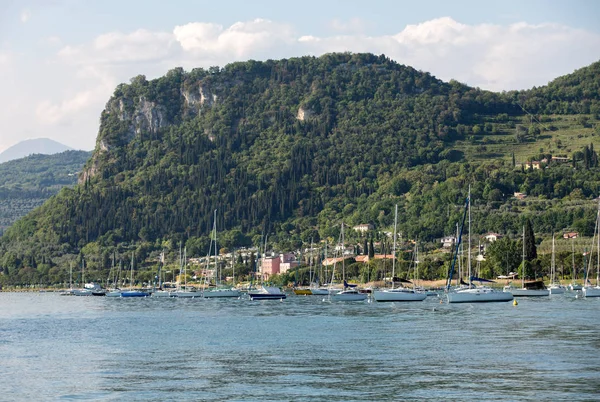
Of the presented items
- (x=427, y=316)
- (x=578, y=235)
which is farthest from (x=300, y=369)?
(x=578, y=235)

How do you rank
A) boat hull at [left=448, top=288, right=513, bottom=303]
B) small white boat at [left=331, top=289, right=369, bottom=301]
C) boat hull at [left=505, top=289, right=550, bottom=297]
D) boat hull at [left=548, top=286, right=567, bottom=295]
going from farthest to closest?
boat hull at [left=548, top=286, right=567, bottom=295]
small white boat at [left=331, top=289, right=369, bottom=301]
boat hull at [left=505, top=289, right=550, bottom=297]
boat hull at [left=448, top=288, right=513, bottom=303]

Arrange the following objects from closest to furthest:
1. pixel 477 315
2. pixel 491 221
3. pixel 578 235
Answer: pixel 477 315 → pixel 578 235 → pixel 491 221

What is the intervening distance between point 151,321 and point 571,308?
34.9m

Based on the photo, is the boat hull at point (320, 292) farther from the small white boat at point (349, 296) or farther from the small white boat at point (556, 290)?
the small white boat at point (556, 290)

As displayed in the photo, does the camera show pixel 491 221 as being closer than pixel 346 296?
No

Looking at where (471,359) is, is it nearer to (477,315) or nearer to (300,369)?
(300,369)

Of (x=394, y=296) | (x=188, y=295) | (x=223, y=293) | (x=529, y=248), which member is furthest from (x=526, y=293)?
(x=188, y=295)

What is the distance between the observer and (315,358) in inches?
1918

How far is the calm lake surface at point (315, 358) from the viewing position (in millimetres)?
38156

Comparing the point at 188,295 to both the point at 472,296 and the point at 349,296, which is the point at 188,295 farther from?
the point at 472,296

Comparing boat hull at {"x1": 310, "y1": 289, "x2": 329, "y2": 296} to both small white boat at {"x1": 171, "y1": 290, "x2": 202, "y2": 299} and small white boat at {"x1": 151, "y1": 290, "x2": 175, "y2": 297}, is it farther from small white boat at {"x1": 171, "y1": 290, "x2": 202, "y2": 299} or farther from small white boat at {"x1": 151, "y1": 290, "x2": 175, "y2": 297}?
small white boat at {"x1": 151, "y1": 290, "x2": 175, "y2": 297}

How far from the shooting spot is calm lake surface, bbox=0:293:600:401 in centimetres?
3816

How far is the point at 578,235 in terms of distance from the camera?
16938 cm

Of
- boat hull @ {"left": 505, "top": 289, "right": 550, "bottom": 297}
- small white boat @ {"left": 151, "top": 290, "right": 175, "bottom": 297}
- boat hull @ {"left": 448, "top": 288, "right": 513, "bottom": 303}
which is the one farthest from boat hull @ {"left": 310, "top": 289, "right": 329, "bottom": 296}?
boat hull @ {"left": 448, "top": 288, "right": 513, "bottom": 303}
